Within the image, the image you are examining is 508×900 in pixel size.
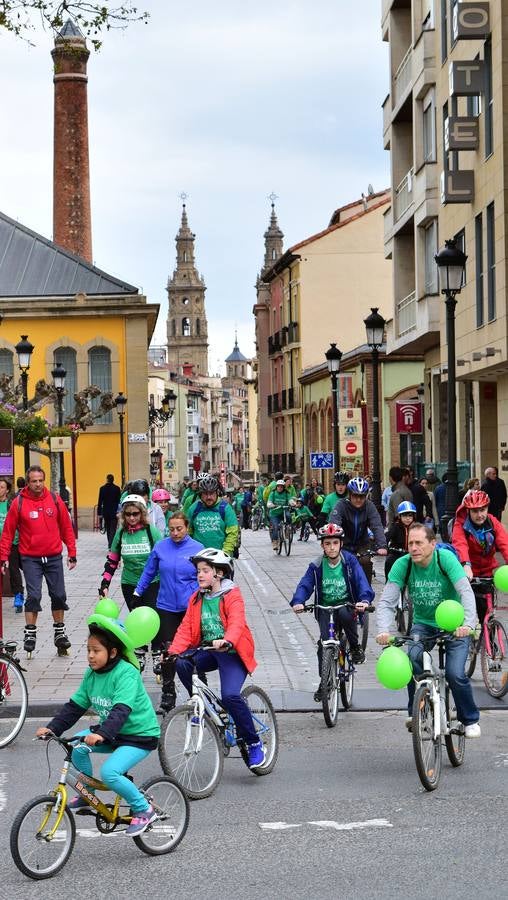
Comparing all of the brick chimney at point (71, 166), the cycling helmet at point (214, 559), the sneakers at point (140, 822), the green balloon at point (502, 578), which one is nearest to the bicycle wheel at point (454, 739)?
the cycling helmet at point (214, 559)

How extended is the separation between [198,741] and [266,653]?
636cm

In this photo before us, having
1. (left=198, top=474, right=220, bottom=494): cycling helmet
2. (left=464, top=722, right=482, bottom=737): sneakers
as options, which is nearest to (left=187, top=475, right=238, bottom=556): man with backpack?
(left=198, top=474, right=220, bottom=494): cycling helmet

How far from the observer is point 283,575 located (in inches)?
1005

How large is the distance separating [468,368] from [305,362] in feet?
143

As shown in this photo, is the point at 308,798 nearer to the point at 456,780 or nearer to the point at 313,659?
the point at 456,780

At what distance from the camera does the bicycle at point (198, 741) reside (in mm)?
8156

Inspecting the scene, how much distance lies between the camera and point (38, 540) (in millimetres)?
14188

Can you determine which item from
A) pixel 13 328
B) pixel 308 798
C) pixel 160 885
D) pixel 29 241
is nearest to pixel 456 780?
pixel 308 798

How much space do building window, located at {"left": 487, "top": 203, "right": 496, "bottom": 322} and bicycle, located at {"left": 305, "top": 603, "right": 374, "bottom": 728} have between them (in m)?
17.0

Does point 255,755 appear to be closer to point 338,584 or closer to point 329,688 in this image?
point 329,688

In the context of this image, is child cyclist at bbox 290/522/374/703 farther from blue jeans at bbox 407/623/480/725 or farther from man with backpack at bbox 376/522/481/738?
blue jeans at bbox 407/623/480/725

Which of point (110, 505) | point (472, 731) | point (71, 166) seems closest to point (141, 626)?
point (472, 731)

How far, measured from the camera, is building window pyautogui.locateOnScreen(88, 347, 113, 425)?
180 feet

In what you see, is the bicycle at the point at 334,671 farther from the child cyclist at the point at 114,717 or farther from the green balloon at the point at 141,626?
the child cyclist at the point at 114,717
